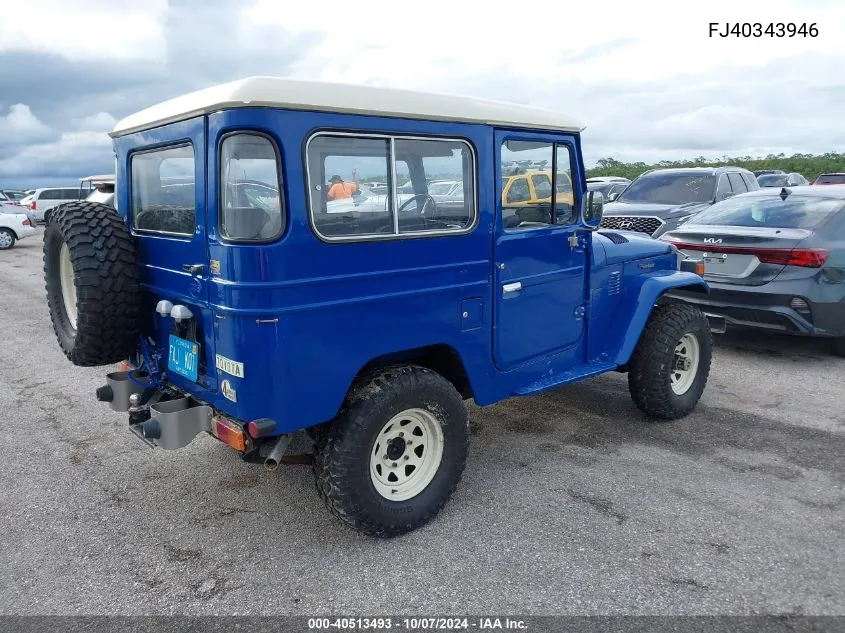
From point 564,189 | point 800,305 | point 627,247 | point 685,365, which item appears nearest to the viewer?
point 564,189

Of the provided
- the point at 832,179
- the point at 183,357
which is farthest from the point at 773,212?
the point at 832,179

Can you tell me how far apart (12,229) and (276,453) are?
1914cm

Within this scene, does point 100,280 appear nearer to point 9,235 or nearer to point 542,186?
point 542,186

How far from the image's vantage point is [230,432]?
313 cm

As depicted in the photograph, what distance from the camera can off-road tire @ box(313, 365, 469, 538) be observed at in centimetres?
320

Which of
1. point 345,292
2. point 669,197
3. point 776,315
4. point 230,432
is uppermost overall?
point 669,197

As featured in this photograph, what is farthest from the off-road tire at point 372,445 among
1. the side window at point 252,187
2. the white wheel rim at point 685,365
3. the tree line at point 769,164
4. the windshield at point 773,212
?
the tree line at point 769,164

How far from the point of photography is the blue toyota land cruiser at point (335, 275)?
9.66 feet

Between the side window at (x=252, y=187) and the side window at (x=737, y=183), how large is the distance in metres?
10.3

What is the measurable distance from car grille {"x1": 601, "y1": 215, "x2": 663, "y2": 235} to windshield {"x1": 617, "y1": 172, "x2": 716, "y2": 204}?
997 millimetres

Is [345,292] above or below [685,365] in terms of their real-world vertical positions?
above

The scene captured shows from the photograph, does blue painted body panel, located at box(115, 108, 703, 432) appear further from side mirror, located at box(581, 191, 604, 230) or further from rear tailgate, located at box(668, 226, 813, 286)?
rear tailgate, located at box(668, 226, 813, 286)

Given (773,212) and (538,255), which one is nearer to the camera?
(538,255)

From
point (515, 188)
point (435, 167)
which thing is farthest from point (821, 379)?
point (435, 167)
